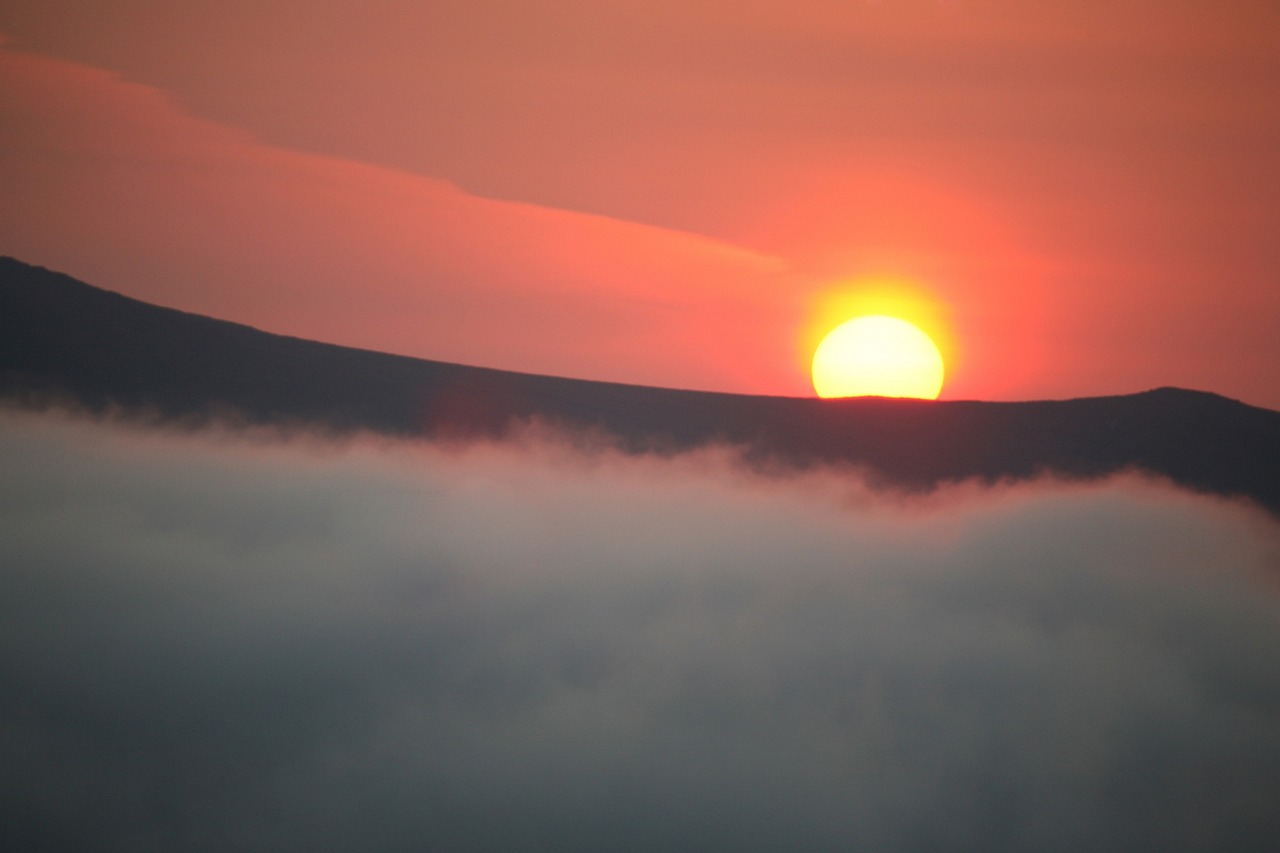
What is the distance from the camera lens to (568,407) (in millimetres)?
59719

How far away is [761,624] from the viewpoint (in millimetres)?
85062

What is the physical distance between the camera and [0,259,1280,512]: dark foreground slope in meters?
55.4

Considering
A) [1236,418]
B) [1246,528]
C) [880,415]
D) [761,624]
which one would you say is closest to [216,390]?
[880,415]

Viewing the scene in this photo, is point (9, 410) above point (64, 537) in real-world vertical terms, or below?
above

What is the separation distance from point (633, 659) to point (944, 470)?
104 ft

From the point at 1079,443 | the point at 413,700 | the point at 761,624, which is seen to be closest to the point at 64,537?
the point at 413,700

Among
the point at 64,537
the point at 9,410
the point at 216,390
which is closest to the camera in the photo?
the point at 216,390

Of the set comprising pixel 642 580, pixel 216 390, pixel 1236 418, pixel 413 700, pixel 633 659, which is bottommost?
pixel 413 700

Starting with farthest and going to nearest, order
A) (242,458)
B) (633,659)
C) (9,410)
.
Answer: (633,659)
(242,458)
(9,410)

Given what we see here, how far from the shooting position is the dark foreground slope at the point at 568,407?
5544cm

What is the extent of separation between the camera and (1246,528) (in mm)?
66500

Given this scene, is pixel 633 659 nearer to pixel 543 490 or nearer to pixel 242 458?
pixel 543 490

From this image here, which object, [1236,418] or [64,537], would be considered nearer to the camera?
[1236,418]

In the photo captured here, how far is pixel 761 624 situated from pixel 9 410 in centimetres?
5501
